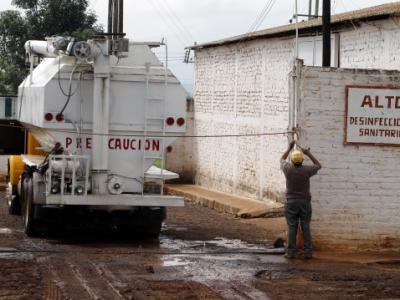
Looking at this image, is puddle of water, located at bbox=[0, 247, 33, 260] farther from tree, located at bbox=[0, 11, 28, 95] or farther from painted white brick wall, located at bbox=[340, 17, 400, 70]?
tree, located at bbox=[0, 11, 28, 95]

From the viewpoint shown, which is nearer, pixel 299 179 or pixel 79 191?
pixel 299 179

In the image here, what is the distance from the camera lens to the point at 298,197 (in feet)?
45.1

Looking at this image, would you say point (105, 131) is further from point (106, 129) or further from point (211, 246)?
point (211, 246)

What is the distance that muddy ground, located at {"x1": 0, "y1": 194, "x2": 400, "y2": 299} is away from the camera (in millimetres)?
10586

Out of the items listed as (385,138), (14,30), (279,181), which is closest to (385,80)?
(385,138)

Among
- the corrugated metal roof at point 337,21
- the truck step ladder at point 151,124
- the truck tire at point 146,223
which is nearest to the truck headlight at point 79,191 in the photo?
the truck step ladder at point 151,124

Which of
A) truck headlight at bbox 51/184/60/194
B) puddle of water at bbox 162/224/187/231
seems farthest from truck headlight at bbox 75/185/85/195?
puddle of water at bbox 162/224/187/231

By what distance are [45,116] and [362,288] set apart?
6.48m

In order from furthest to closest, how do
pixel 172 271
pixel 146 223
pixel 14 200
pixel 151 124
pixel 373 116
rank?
pixel 14 200, pixel 146 223, pixel 151 124, pixel 373 116, pixel 172 271

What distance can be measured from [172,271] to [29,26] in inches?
1088

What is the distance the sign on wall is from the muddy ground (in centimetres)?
210

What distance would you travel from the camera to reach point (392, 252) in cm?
1470

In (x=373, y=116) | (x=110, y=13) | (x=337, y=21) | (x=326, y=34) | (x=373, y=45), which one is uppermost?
(x=110, y=13)

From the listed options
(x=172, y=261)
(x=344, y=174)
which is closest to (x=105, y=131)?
(x=172, y=261)
